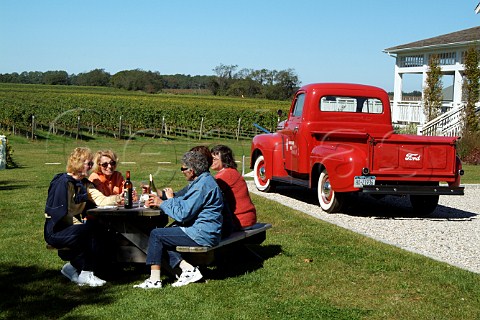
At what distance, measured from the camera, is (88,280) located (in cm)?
695

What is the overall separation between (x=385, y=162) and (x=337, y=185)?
2.81 feet

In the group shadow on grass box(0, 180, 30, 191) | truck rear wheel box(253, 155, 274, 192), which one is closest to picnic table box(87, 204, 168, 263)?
truck rear wheel box(253, 155, 274, 192)

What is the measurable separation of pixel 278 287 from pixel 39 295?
7.40 feet

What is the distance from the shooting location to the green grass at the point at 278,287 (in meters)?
6.15

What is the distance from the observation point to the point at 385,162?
11.3m

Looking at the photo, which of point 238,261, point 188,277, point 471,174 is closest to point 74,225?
point 188,277

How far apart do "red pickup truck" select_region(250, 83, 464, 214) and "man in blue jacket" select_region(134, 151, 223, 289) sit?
481 centimetres

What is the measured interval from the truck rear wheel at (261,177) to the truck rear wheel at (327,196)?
7.81 feet

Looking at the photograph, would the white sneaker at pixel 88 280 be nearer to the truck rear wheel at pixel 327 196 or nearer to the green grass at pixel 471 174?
the truck rear wheel at pixel 327 196

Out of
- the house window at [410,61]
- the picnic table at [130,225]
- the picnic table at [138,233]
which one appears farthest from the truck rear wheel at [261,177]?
the house window at [410,61]

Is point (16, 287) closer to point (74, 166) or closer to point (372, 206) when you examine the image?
point (74, 166)

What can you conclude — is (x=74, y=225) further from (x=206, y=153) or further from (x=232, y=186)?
(x=232, y=186)

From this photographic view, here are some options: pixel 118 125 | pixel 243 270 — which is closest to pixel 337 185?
pixel 243 270

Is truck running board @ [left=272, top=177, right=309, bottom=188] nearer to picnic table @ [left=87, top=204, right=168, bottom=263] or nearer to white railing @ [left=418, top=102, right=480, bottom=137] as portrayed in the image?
picnic table @ [left=87, top=204, right=168, bottom=263]
